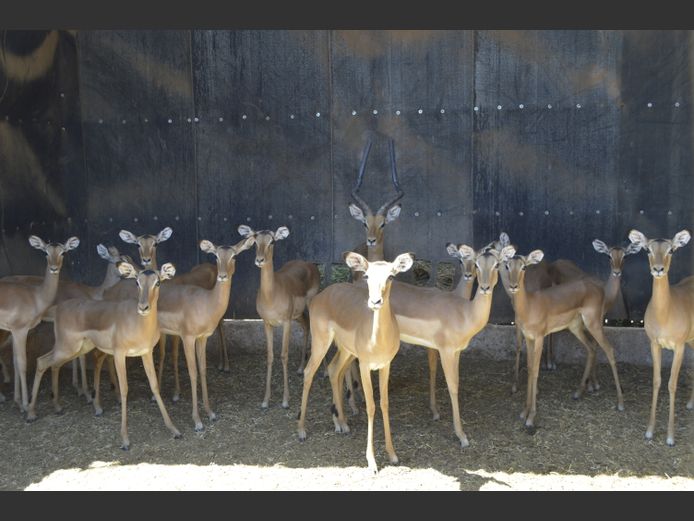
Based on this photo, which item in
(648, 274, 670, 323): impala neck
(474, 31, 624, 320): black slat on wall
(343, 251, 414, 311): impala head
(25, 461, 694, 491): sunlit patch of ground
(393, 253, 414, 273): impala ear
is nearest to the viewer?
(343, 251, 414, 311): impala head

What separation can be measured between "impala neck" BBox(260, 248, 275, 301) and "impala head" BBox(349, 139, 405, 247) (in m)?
1.30

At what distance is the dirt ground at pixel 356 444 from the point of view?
7594 millimetres

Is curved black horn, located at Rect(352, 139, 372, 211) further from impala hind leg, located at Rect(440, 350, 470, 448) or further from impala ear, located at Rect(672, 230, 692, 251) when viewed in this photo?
impala ear, located at Rect(672, 230, 692, 251)

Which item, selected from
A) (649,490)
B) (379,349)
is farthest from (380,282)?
(649,490)

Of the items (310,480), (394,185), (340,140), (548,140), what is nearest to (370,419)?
(310,480)

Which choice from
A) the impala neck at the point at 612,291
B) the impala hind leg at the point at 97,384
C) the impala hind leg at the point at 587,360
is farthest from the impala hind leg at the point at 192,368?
the impala neck at the point at 612,291

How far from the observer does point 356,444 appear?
8.41 meters

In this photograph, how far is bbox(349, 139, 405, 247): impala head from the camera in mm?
10211

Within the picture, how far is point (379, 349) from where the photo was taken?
7.61 meters

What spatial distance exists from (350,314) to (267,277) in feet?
5.27

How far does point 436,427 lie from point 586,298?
210 centimetres

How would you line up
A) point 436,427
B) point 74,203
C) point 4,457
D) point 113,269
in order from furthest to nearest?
1. point 74,203
2. point 113,269
3. point 436,427
4. point 4,457

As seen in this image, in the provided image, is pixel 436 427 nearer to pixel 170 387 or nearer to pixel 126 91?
pixel 170 387

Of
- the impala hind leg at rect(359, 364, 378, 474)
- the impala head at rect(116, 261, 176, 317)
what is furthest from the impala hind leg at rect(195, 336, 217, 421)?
the impala hind leg at rect(359, 364, 378, 474)
